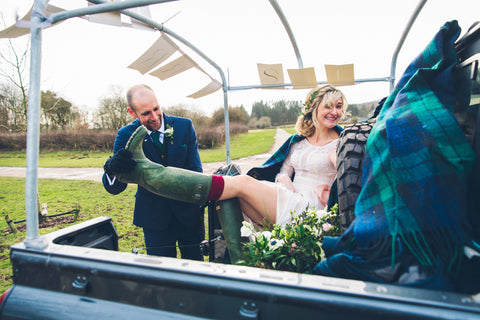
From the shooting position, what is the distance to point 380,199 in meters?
1.04

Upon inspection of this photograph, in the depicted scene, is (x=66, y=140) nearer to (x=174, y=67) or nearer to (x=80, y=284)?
(x=174, y=67)

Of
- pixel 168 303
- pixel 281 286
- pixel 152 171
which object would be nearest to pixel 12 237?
pixel 152 171

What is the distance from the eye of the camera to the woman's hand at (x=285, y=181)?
237 cm

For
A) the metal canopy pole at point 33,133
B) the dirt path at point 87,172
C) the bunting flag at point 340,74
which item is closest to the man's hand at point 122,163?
the metal canopy pole at point 33,133

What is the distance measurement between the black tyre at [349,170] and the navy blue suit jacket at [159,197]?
46.2 inches

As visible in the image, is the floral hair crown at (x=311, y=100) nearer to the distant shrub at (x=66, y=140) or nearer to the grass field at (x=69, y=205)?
the grass field at (x=69, y=205)

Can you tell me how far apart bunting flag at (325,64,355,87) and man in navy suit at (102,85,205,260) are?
5.30 feet

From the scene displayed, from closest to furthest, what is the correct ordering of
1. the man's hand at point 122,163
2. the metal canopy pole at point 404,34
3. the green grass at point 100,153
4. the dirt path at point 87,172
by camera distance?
1. the man's hand at point 122,163
2. the metal canopy pole at point 404,34
3. the dirt path at point 87,172
4. the green grass at point 100,153

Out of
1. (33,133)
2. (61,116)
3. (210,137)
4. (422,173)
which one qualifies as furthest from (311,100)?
(61,116)

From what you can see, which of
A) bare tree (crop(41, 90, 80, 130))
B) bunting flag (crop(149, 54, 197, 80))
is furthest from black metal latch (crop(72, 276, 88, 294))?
bare tree (crop(41, 90, 80, 130))

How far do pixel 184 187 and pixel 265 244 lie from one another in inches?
22.0

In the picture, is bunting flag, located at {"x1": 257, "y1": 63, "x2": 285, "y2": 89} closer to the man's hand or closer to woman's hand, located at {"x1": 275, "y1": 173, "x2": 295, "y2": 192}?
woman's hand, located at {"x1": 275, "y1": 173, "x2": 295, "y2": 192}

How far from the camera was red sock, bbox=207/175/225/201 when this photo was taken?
5.32ft

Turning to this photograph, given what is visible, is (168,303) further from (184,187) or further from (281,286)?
(184,187)
